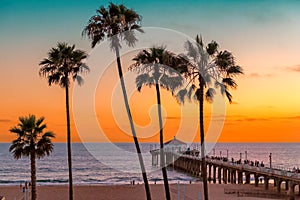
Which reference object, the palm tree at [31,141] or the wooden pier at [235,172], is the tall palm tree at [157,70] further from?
the wooden pier at [235,172]

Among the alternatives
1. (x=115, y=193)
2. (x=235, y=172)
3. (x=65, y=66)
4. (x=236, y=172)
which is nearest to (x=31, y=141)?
(x=65, y=66)

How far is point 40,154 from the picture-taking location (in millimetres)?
28359

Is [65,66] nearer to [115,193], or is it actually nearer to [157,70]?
[157,70]

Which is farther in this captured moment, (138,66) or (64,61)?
(64,61)

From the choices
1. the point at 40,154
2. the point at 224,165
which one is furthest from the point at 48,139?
the point at 224,165

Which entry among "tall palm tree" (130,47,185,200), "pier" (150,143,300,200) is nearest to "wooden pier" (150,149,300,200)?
"pier" (150,143,300,200)

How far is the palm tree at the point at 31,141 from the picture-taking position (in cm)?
2839

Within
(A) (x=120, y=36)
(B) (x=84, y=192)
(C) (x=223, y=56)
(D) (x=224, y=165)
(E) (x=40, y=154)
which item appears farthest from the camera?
(D) (x=224, y=165)

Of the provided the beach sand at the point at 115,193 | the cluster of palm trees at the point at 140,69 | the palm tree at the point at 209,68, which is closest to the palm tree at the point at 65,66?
the cluster of palm trees at the point at 140,69

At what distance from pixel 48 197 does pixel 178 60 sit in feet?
80.7

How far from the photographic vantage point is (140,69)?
2606 centimetres

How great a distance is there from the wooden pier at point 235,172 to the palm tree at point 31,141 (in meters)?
23.0

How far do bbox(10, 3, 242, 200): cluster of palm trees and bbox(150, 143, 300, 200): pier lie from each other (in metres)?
21.6

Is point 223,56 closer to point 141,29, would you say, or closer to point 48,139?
point 141,29
